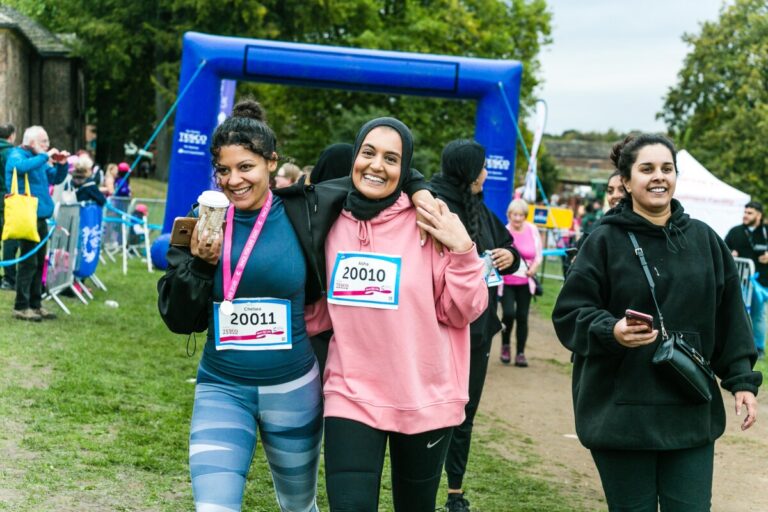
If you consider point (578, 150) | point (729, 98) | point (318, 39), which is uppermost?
point (318, 39)

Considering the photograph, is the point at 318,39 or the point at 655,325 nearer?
the point at 655,325

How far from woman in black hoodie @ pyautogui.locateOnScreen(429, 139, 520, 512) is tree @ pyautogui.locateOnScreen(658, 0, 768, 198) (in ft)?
147

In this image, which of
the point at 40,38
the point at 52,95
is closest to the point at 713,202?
the point at 40,38

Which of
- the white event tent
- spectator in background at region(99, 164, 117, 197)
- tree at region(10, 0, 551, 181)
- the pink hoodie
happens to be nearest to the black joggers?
spectator in background at region(99, 164, 117, 197)

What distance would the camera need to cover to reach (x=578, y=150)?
11831 cm

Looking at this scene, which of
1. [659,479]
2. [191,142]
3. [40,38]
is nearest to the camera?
[659,479]

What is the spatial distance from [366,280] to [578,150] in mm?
117471

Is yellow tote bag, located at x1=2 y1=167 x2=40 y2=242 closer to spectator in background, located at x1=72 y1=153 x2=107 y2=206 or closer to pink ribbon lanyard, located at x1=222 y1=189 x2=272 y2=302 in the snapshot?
spectator in background, located at x1=72 y1=153 x2=107 y2=206

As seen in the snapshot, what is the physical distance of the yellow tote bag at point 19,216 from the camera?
10.3 metres

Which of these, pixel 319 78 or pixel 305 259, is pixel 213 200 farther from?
pixel 319 78

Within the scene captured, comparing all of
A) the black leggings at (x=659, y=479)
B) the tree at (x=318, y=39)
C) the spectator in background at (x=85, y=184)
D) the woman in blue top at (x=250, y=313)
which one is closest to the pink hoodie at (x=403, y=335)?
the woman in blue top at (x=250, y=313)

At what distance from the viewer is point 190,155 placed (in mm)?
11734

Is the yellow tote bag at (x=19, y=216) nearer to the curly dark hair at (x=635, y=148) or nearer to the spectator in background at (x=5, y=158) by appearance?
the spectator in background at (x=5, y=158)

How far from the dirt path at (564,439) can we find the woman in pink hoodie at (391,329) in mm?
3034
